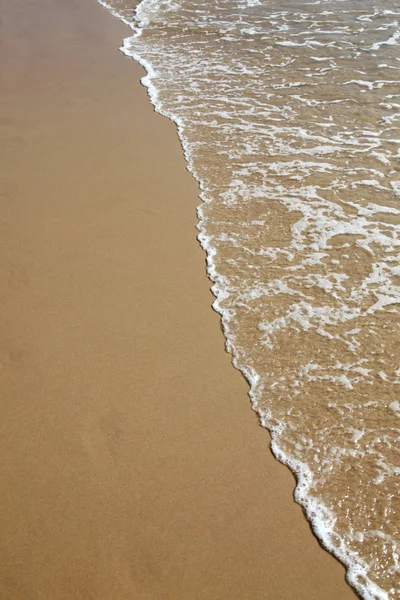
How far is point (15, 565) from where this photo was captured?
246 cm

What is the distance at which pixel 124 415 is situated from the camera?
311cm

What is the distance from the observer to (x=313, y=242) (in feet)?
15.0

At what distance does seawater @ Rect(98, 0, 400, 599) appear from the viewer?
2.84 m

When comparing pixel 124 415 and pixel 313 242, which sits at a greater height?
pixel 313 242

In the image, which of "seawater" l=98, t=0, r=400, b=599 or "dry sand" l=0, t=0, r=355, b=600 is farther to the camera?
"seawater" l=98, t=0, r=400, b=599

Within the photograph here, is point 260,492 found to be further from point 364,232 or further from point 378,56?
point 378,56

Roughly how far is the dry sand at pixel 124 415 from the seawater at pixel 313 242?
0.16 metres

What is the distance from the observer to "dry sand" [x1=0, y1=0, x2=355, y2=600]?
8.09 ft

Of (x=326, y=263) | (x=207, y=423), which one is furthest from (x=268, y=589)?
(x=326, y=263)

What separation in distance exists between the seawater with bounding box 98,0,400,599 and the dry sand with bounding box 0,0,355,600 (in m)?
0.16

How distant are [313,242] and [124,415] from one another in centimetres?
226

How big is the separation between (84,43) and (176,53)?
1494 mm

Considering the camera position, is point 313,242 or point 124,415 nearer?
point 124,415

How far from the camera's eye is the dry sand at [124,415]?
2.46m
